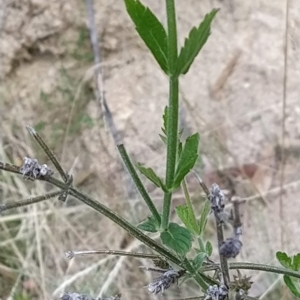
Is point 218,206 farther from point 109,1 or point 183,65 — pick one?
point 109,1

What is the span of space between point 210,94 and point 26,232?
0.65 metres

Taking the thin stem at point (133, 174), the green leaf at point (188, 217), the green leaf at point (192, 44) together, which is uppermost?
the green leaf at point (192, 44)

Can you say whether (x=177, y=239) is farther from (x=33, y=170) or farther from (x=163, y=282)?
(x=33, y=170)

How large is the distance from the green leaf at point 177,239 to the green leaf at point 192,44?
177 mm

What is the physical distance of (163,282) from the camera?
0.55m

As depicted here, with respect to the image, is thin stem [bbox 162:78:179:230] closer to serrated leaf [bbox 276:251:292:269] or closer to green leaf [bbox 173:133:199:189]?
green leaf [bbox 173:133:199:189]

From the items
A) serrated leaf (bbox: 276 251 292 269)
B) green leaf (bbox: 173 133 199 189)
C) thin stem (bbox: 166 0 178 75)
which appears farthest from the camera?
serrated leaf (bbox: 276 251 292 269)

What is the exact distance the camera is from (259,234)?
5.15ft

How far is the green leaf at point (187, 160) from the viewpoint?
1.69 ft

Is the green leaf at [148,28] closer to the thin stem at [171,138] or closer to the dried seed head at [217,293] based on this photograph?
the thin stem at [171,138]

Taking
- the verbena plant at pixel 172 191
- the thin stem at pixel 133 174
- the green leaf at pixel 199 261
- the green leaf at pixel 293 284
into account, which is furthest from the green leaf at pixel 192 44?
the green leaf at pixel 293 284

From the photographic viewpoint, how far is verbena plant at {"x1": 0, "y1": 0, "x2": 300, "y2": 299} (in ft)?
1.45

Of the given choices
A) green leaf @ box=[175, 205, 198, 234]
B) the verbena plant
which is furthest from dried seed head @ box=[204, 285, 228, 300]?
green leaf @ box=[175, 205, 198, 234]

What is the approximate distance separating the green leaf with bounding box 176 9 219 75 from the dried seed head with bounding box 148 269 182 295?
0.68ft
